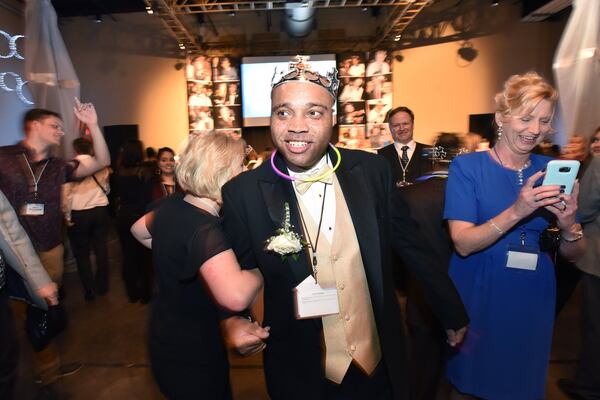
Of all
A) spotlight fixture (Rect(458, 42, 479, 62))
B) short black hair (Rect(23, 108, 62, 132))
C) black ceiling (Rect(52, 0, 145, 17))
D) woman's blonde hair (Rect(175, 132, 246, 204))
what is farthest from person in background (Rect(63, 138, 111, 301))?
spotlight fixture (Rect(458, 42, 479, 62))

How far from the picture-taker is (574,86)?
2990mm

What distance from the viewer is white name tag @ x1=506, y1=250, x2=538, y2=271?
1552 mm

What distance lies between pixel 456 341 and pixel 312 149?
909 millimetres

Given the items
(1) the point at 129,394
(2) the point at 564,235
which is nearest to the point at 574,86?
(2) the point at 564,235

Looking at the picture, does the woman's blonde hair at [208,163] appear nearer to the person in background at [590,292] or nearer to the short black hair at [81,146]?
the person in background at [590,292]

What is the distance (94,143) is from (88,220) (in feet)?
4.95

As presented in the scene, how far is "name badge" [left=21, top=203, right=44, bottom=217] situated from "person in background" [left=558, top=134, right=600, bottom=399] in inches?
134

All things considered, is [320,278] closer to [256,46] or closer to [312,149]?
[312,149]

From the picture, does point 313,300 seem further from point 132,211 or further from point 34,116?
point 132,211

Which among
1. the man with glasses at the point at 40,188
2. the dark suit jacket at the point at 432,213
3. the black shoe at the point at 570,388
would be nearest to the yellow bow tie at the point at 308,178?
the dark suit jacket at the point at 432,213

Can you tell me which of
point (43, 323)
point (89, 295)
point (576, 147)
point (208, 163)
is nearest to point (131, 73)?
point (89, 295)

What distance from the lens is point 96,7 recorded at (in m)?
7.98

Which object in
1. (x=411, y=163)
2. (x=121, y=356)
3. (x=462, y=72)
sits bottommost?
(x=121, y=356)

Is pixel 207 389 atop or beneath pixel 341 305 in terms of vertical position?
beneath
